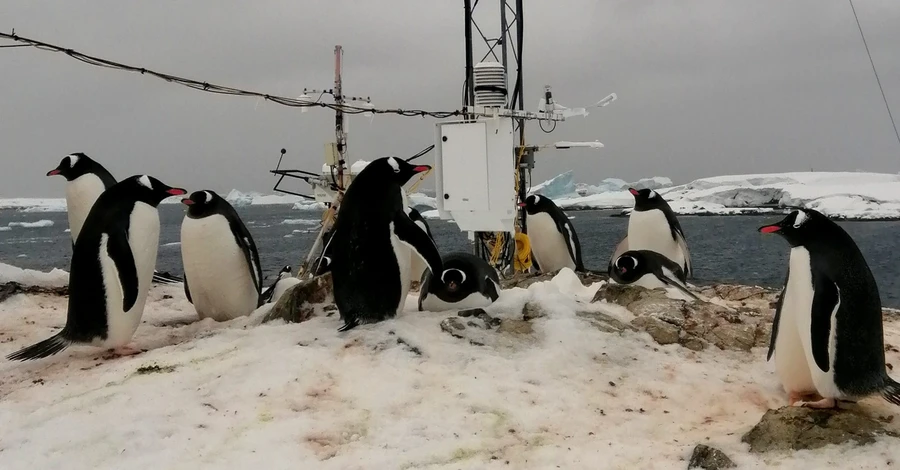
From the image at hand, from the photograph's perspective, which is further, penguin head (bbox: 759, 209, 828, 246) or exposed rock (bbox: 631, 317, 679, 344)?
exposed rock (bbox: 631, 317, 679, 344)

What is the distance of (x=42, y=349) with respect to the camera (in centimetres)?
Result: 332

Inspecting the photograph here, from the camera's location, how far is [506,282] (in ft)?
22.0

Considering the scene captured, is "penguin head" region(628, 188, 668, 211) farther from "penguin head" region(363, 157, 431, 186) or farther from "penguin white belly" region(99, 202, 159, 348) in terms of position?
"penguin white belly" region(99, 202, 159, 348)

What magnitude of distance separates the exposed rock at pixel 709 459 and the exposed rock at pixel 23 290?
5178 millimetres

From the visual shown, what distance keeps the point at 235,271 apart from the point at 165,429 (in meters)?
2.30

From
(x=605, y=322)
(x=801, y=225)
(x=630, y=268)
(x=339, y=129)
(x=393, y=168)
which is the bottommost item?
(x=605, y=322)

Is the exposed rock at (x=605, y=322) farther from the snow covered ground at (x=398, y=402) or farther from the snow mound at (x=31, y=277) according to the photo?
the snow mound at (x=31, y=277)

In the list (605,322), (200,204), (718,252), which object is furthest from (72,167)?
(718,252)

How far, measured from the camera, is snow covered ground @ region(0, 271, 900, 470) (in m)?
2.08

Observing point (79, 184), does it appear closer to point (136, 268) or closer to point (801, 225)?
point (136, 268)

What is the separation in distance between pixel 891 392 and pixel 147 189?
153 inches

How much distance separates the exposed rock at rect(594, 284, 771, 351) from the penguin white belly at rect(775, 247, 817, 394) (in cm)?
76

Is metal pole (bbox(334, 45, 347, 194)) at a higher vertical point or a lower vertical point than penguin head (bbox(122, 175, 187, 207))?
higher

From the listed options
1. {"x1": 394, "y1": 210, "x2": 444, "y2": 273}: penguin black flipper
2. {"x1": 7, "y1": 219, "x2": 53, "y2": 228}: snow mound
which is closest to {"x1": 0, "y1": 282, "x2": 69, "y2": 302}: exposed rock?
{"x1": 394, "y1": 210, "x2": 444, "y2": 273}: penguin black flipper
